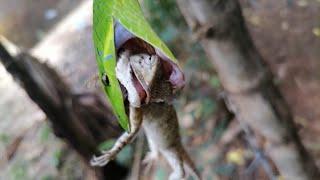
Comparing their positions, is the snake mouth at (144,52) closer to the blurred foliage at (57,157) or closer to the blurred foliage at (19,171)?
the blurred foliage at (57,157)

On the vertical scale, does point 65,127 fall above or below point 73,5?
above

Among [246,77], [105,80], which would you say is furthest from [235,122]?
[105,80]

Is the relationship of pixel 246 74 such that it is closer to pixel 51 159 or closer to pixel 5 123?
pixel 51 159

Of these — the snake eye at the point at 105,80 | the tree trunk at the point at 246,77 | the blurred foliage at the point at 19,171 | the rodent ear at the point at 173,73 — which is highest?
the snake eye at the point at 105,80

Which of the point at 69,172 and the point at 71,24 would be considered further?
the point at 71,24

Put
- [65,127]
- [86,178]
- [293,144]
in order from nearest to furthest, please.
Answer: [293,144] → [65,127] → [86,178]

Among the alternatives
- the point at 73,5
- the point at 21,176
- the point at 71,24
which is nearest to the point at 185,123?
the point at 21,176

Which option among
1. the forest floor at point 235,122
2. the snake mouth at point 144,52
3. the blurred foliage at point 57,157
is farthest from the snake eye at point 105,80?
the blurred foliage at point 57,157
